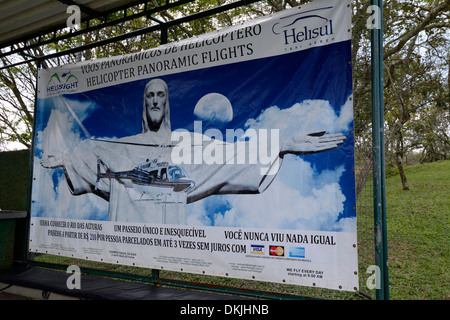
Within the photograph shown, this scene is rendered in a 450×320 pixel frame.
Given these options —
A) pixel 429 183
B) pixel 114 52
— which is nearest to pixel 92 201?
pixel 114 52

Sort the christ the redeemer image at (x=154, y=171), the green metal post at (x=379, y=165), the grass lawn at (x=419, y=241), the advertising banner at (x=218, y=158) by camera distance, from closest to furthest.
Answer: the green metal post at (x=379, y=165)
the advertising banner at (x=218, y=158)
the christ the redeemer image at (x=154, y=171)
the grass lawn at (x=419, y=241)

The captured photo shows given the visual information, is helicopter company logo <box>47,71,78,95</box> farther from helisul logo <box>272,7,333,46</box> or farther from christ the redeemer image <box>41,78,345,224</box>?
helisul logo <box>272,7,333,46</box>

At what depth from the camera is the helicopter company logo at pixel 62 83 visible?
14.5 feet

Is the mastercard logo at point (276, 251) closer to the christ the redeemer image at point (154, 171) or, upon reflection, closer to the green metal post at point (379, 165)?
the christ the redeemer image at point (154, 171)

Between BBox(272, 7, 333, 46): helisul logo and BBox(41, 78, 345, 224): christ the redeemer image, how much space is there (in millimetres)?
794

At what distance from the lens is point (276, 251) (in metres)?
2.88

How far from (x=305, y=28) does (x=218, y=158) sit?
1343 mm

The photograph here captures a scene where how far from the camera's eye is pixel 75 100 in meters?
4.39

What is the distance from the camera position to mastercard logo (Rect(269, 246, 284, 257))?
2.86 metres

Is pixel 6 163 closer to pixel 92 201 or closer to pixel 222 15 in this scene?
pixel 92 201

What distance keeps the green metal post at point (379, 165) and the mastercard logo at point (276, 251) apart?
2.32ft

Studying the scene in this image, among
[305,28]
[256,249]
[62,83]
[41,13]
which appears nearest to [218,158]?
[256,249]

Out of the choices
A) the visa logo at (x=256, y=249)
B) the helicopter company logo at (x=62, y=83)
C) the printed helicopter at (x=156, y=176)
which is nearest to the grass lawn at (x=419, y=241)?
the visa logo at (x=256, y=249)
